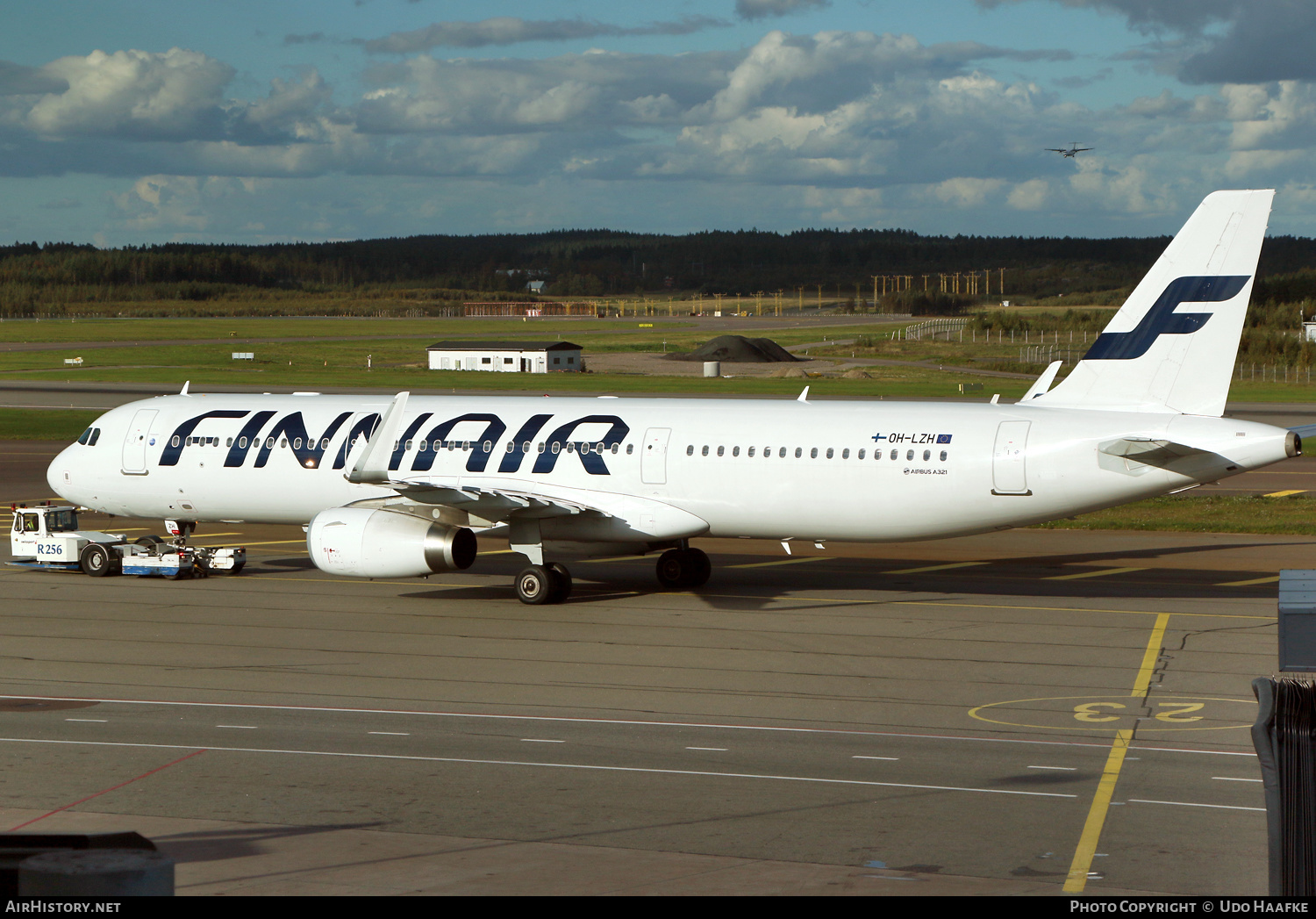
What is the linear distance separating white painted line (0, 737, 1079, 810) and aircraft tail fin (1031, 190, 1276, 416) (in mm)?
14437

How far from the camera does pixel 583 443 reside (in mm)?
33094

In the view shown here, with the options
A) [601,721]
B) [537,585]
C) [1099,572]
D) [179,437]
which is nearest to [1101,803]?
[601,721]

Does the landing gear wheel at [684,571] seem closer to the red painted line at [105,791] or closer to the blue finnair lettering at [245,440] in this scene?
the blue finnair lettering at [245,440]

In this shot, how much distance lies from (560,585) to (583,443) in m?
3.51

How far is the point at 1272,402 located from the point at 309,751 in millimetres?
84794

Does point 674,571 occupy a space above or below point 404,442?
below

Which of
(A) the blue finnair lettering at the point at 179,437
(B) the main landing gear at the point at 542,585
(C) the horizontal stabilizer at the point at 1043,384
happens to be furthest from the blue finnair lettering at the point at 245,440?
(C) the horizontal stabilizer at the point at 1043,384

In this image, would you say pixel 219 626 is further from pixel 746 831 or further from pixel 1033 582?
pixel 1033 582

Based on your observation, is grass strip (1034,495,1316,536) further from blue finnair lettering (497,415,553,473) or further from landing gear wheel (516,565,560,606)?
landing gear wheel (516,565,560,606)

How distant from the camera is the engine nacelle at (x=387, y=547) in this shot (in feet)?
101

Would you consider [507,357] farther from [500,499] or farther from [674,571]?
[500,499]

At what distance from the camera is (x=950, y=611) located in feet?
100

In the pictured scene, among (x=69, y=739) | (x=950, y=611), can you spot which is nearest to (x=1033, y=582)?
(x=950, y=611)

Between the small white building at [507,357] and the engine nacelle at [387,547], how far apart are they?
317 ft
